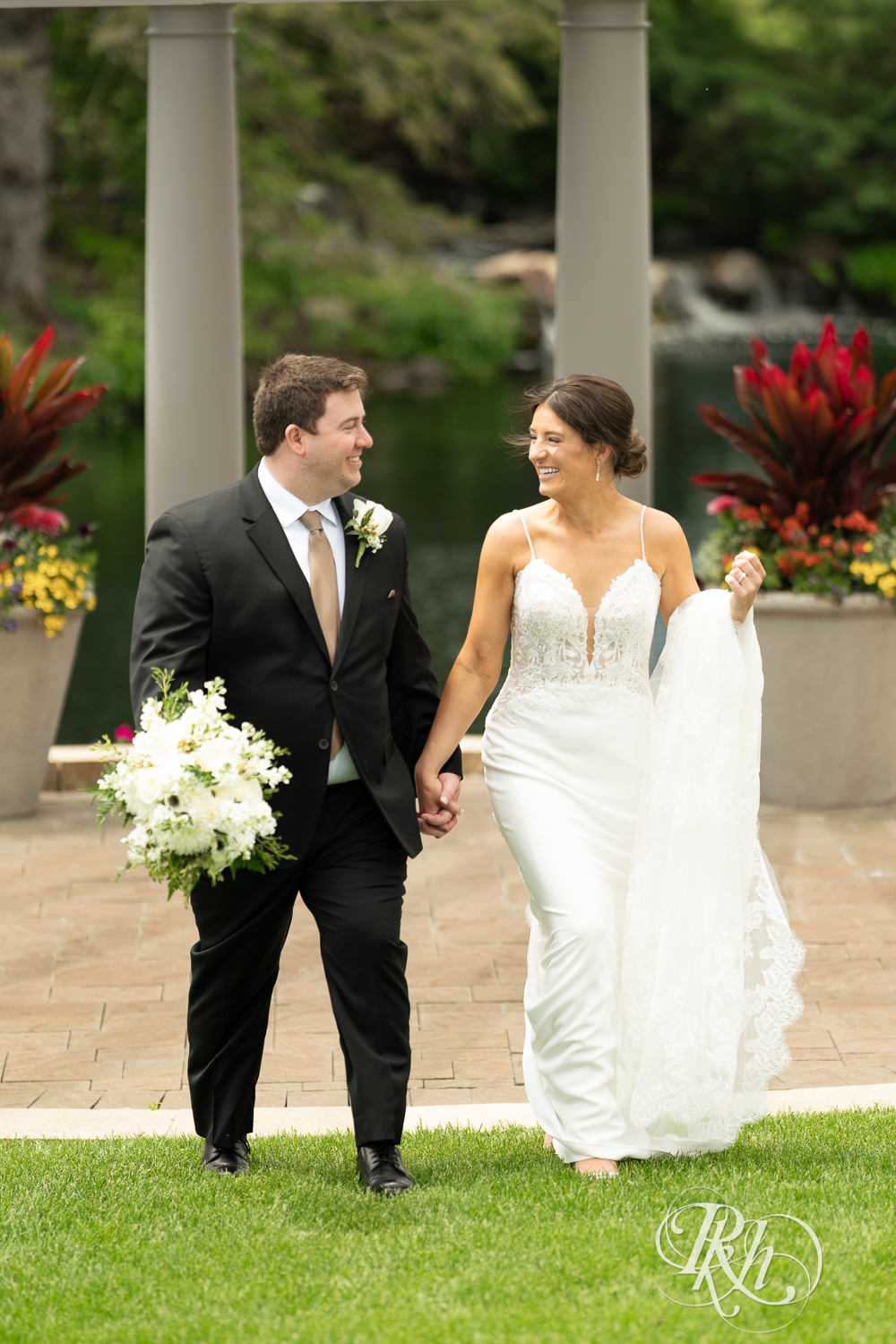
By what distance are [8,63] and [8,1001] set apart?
22319 mm

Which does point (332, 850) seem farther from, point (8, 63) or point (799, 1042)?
point (8, 63)

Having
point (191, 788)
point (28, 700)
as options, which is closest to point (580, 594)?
point (191, 788)

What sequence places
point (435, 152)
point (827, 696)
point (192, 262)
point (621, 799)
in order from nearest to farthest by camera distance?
point (621, 799) < point (827, 696) < point (192, 262) < point (435, 152)

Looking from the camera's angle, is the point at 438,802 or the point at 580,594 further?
the point at 580,594

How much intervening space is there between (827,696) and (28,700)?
135 inches

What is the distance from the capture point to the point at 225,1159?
14.2 ft

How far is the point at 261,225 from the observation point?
3058 centimetres

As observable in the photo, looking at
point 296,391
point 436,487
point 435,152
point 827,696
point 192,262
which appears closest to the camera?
point 296,391

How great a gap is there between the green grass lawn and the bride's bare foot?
1.3 inches

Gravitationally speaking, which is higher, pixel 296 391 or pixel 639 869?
pixel 296 391

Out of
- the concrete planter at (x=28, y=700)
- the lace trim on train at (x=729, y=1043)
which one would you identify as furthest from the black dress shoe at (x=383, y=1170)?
the concrete planter at (x=28, y=700)

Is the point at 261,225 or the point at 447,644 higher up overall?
the point at 261,225

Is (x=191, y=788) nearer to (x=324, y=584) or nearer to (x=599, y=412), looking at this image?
(x=324, y=584)

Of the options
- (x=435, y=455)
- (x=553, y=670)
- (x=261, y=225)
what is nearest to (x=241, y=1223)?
(x=553, y=670)
